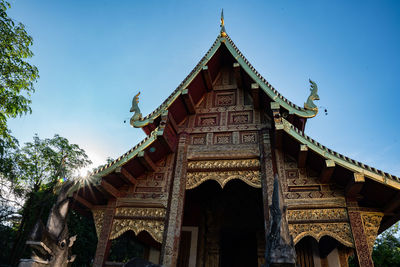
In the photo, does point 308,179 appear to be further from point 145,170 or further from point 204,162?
point 145,170

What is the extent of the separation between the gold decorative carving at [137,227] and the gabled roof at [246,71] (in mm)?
2494

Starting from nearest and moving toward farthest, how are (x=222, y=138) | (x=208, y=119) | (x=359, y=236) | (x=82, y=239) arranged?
1. (x=359, y=236)
2. (x=222, y=138)
3. (x=208, y=119)
4. (x=82, y=239)

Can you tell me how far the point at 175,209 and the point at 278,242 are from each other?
368cm

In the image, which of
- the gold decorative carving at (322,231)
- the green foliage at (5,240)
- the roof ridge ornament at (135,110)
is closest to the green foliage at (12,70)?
the roof ridge ornament at (135,110)

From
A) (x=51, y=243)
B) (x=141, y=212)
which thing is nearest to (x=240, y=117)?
(x=141, y=212)

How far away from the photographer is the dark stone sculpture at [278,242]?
296cm

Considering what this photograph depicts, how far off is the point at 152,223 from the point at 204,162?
2020 mm

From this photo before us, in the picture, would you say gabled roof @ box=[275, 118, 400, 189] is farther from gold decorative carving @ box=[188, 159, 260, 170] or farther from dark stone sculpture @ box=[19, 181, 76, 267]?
dark stone sculpture @ box=[19, 181, 76, 267]

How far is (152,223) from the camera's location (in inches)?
253

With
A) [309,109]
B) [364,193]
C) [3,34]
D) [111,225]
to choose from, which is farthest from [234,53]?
[3,34]

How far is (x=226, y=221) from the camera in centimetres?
900

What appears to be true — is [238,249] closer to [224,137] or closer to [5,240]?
[224,137]

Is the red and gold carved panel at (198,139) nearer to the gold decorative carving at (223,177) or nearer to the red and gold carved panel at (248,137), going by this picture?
the gold decorative carving at (223,177)

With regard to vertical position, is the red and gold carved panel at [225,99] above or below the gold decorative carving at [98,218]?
above
